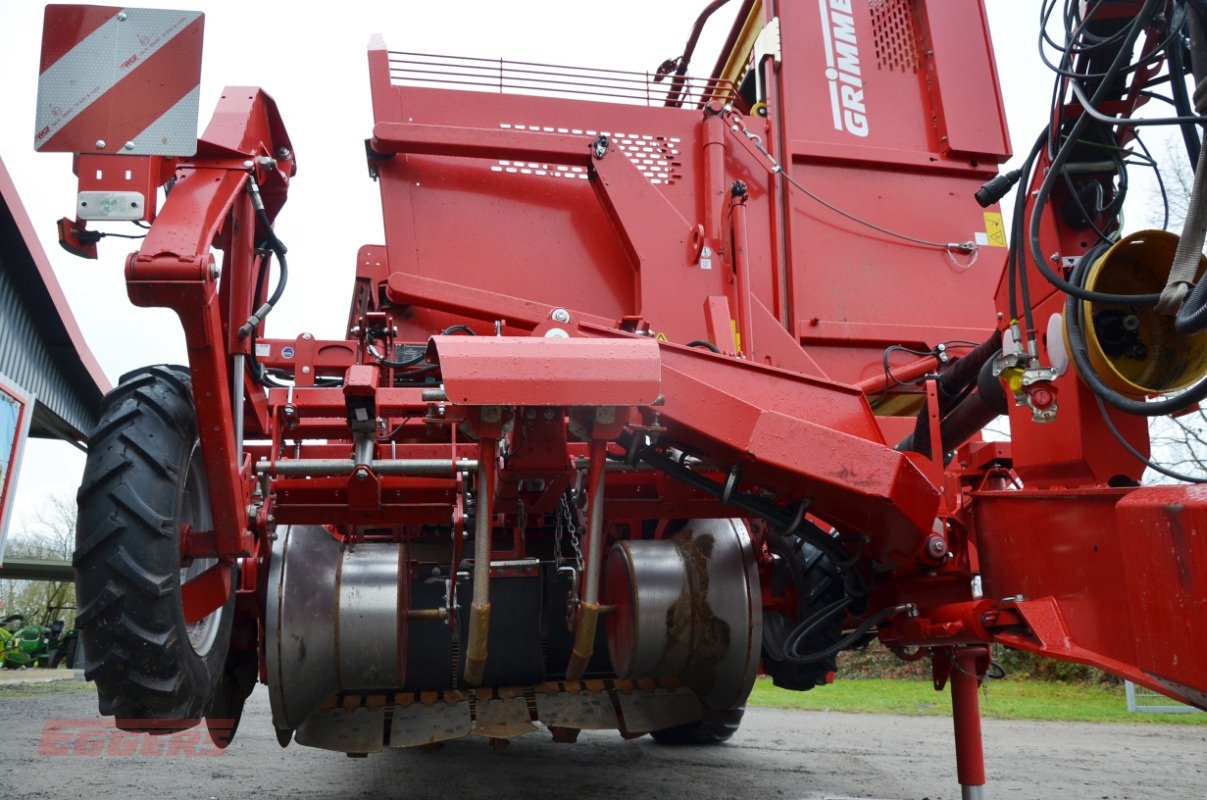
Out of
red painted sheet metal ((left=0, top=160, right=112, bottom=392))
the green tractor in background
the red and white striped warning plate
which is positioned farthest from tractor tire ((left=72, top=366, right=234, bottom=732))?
the green tractor in background

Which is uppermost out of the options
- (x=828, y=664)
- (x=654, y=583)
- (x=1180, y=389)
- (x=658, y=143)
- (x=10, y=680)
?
(x=658, y=143)

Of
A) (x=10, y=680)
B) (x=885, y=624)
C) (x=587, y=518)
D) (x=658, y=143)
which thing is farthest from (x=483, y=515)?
(x=10, y=680)

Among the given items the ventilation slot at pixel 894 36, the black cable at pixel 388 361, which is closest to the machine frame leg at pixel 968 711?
the black cable at pixel 388 361

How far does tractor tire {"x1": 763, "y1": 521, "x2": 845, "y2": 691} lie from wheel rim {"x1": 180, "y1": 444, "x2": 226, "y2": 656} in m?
1.86

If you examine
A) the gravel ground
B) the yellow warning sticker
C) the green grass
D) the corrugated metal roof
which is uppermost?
the corrugated metal roof

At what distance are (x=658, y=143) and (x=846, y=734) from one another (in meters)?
5.09

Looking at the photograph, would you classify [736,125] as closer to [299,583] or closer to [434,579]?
[434,579]

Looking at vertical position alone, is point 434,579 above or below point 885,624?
above

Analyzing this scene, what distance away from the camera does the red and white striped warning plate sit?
2.34 m

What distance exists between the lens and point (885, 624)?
10.9ft

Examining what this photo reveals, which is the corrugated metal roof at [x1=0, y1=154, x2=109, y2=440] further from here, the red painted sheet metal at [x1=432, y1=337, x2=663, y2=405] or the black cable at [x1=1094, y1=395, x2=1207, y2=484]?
the black cable at [x1=1094, y1=395, x2=1207, y2=484]

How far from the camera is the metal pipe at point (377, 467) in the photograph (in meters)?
2.71

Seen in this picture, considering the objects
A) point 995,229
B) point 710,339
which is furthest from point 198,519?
point 995,229

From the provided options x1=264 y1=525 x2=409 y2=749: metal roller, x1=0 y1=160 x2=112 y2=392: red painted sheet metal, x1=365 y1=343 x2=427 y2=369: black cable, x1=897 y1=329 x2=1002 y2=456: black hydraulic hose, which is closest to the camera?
x1=264 y1=525 x2=409 y2=749: metal roller
